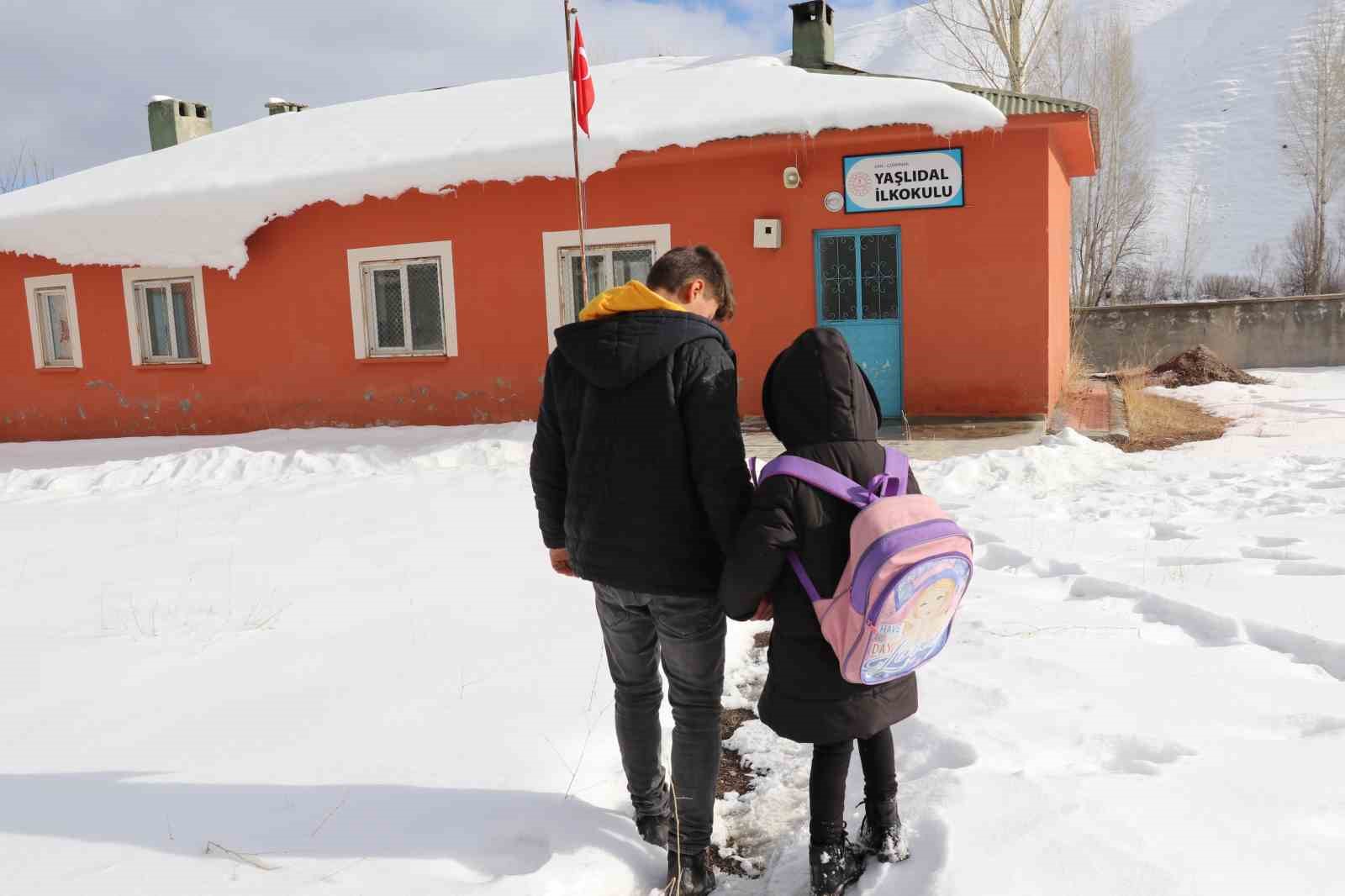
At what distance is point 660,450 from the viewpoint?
212 centimetres

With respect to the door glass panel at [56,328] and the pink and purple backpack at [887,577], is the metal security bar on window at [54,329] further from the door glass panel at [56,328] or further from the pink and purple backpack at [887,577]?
the pink and purple backpack at [887,577]

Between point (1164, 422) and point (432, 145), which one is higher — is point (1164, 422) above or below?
below

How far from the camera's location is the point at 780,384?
6.97 ft

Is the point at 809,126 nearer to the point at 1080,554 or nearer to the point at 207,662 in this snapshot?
the point at 1080,554

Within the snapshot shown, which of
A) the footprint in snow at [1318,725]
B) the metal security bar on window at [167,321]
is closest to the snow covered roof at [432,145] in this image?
→ the metal security bar on window at [167,321]

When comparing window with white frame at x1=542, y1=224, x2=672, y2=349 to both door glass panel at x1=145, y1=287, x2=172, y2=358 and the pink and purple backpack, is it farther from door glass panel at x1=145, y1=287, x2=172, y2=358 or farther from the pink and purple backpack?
the pink and purple backpack

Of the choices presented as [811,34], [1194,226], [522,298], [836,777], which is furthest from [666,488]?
[1194,226]

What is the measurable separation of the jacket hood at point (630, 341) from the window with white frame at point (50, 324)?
12557mm

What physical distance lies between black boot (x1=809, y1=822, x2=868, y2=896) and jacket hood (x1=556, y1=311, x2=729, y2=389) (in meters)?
1.15

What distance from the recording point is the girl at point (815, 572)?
2006mm

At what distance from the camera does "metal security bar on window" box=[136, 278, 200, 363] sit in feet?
38.0

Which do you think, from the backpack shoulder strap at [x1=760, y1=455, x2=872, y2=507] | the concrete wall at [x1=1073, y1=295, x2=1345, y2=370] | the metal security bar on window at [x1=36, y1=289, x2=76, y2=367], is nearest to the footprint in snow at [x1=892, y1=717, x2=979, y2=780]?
the backpack shoulder strap at [x1=760, y1=455, x2=872, y2=507]

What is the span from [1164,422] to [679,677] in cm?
879

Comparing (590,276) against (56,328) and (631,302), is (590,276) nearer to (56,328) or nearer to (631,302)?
(56,328)
